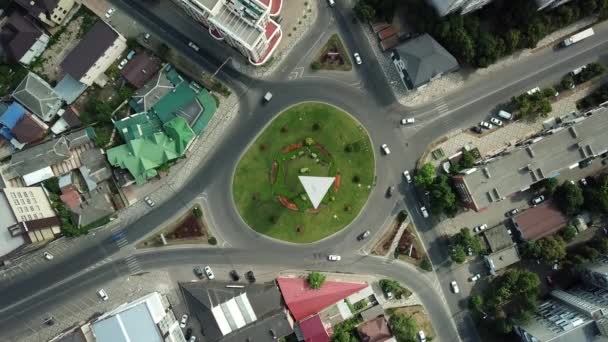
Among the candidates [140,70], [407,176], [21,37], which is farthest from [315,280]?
[21,37]

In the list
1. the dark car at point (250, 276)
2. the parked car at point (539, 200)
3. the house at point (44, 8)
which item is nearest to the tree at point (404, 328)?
the dark car at point (250, 276)

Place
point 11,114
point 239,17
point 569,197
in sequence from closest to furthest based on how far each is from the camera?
1. point 239,17
2. point 569,197
3. point 11,114

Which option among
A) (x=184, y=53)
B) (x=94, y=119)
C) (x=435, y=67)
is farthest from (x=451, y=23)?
(x=94, y=119)

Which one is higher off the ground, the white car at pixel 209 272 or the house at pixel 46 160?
the house at pixel 46 160

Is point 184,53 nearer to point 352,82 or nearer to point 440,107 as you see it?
point 352,82

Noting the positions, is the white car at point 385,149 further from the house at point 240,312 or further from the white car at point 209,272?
the white car at point 209,272

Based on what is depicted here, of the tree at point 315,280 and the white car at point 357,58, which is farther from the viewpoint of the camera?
the white car at point 357,58

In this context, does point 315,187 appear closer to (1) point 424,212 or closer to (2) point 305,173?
(2) point 305,173
